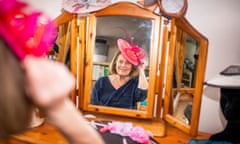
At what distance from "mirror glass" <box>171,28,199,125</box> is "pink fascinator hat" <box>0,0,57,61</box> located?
928mm

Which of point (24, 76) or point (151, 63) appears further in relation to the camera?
point (151, 63)

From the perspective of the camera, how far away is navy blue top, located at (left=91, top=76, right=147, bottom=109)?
4.11ft

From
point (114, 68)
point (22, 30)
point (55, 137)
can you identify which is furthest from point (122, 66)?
point (22, 30)

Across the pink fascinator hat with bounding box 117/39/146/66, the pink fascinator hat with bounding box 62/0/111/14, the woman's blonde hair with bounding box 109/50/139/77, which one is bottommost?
the woman's blonde hair with bounding box 109/50/139/77

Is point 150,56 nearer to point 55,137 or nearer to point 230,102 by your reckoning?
point 230,102

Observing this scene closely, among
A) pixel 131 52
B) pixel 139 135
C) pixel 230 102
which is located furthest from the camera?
pixel 131 52

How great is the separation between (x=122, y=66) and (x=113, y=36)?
168 mm

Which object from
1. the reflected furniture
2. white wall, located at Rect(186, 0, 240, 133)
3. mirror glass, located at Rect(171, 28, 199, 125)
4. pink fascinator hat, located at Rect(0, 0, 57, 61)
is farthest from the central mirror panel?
pink fascinator hat, located at Rect(0, 0, 57, 61)

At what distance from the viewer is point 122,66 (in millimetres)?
1263

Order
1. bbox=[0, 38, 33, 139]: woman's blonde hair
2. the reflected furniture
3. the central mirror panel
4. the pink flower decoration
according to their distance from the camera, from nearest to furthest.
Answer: bbox=[0, 38, 33, 139]: woman's blonde hair → the reflected furniture → the pink flower decoration → the central mirror panel

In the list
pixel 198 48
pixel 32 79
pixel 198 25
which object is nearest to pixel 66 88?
pixel 32 79

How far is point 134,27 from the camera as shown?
1.22 m

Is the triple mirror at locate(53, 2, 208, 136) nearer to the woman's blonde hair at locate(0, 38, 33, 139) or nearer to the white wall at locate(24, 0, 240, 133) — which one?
the white wall at locate(24, 0, 240, 133)

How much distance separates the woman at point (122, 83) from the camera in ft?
4.05
